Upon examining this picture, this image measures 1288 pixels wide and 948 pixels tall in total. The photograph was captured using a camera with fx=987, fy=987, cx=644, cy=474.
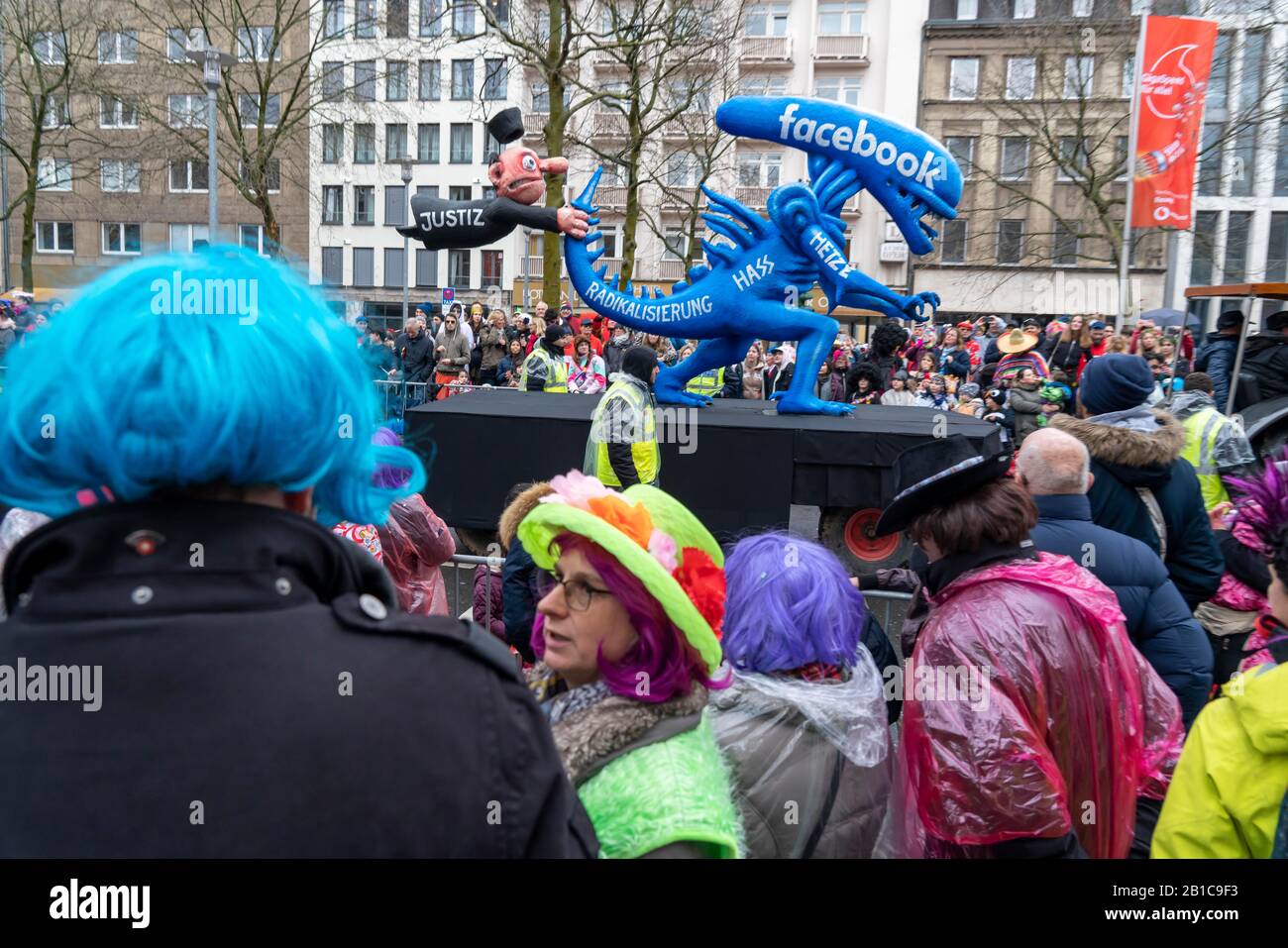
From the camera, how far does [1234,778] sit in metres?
1.61

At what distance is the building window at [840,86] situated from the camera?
38844 mm

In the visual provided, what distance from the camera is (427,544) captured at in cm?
362

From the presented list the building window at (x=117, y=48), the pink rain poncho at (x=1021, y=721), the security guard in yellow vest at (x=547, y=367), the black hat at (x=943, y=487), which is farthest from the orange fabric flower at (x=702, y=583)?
the building window at (x=117, y=48)

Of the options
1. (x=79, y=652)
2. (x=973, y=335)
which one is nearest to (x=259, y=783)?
(x=79, y=652)

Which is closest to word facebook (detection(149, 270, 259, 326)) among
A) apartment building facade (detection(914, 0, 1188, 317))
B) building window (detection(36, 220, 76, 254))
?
apartment building facade (detection(914, 0, 1188, 317))

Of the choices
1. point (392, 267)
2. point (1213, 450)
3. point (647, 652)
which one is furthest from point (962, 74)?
point (647, 652)

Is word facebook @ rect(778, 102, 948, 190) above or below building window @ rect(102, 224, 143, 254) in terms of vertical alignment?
below

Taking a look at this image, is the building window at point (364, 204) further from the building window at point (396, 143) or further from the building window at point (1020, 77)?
the building window at point (1020, 77)

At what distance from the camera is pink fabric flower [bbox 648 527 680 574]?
177cm

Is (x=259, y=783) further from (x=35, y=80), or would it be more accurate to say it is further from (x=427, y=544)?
(x=35, y=80)

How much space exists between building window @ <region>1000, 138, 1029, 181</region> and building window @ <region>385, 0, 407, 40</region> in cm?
2116

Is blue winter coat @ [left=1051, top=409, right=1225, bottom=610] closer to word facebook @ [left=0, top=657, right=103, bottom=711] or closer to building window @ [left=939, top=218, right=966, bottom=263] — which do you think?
word facebook @ [left=0, top=657, right=103, bottom=711]

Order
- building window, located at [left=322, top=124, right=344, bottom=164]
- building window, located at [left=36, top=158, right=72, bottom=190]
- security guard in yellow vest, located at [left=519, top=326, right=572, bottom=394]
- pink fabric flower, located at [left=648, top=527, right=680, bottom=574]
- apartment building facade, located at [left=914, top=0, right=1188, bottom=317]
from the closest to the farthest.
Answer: pink fabric flower, located at [left=648, top=527, right=680, bottom=574] < security guard in yellow vest, located at [left=519, top=326, right=572, bottom=394] < building window, located at [left=36, top=158, right=72, bottom=190] < apartment building facade, located at [left=914, top=0, right=1188, bottom=317] < building window, located at [left=322, top=124, right=344, bottom=164]
